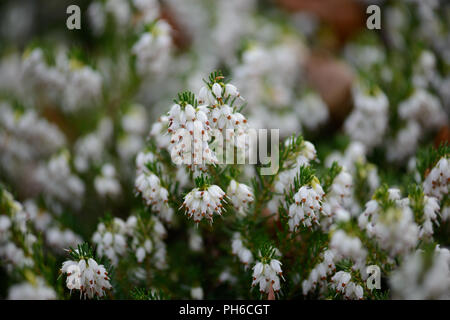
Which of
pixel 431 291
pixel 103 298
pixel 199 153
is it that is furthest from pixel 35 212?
pixel 431 291

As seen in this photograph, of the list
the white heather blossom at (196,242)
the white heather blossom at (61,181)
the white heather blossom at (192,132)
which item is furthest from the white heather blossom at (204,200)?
the white heather blossom at (61,181)

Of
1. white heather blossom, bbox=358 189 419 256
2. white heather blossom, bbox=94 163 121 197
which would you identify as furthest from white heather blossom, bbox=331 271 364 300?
white heather blossom, bbox=94 163 121 197

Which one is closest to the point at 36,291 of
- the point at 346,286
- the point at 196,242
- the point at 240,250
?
the point at 196,242

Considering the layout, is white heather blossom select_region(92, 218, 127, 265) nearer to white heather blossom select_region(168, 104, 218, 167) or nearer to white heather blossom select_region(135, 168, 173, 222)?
white heather blossom select_region(135, 168, 173, 222)

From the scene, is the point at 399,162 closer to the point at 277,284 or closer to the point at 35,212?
the point at 277,284

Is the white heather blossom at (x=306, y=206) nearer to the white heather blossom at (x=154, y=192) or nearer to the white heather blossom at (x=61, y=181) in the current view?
the white heather blossom at (x=154, y=192)

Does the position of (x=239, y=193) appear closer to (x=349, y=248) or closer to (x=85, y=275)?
(x=349, y=248)
